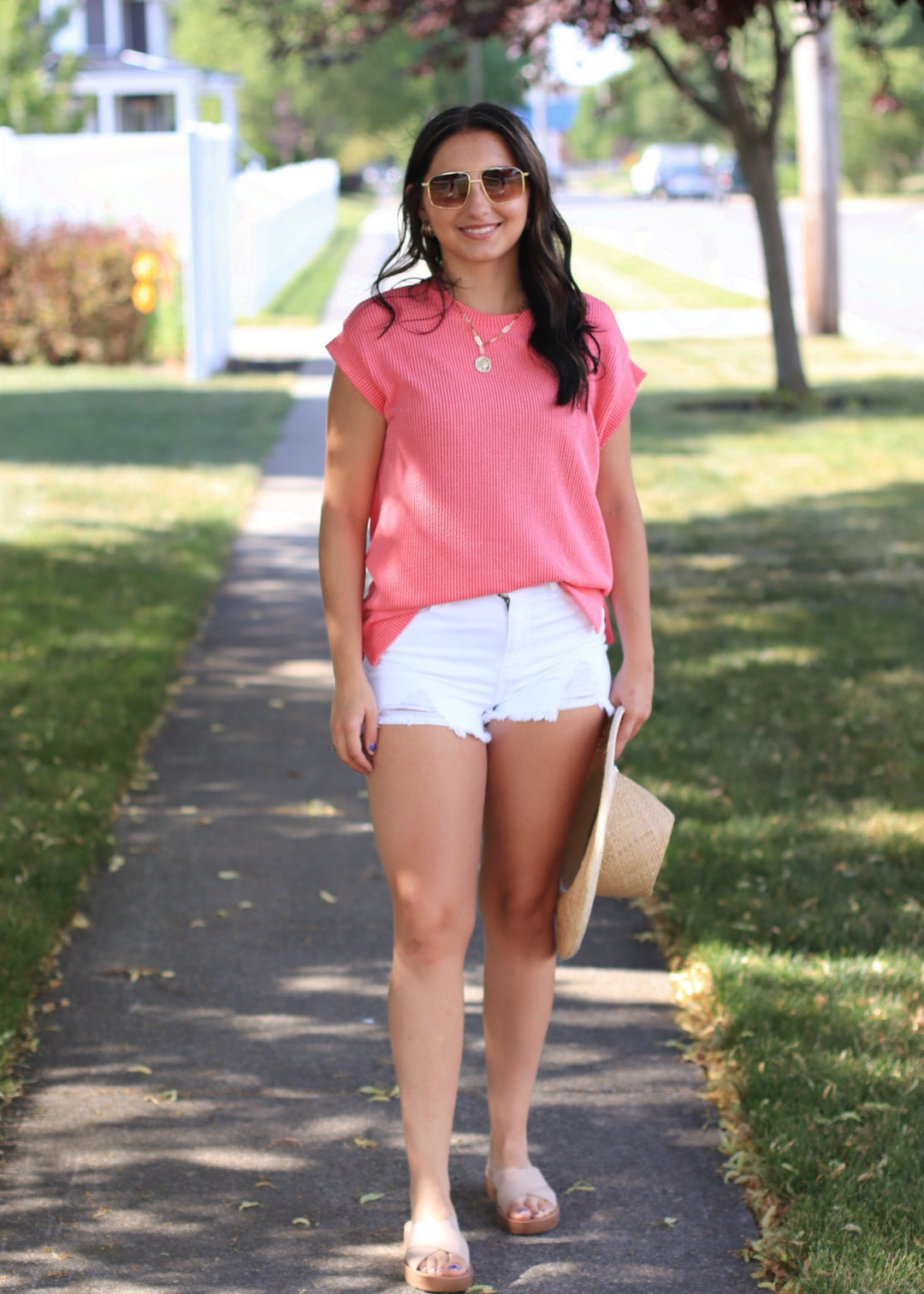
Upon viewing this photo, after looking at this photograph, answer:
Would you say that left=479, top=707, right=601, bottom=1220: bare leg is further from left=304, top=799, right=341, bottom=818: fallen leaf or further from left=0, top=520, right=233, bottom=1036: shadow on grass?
left=304, top=799, right=341, bottom=818: fallen leaf

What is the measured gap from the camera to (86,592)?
24.9 ft

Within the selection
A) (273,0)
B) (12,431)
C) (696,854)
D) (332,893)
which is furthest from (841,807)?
(273,0)

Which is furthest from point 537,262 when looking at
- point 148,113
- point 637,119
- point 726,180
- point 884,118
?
point 637,119

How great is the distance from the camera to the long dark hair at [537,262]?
8.66 ft

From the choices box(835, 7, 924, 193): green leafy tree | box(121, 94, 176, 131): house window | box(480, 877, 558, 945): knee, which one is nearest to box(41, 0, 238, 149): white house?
box(121, 94, 176, 131): house window

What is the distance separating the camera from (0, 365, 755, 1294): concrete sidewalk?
2.85 metres

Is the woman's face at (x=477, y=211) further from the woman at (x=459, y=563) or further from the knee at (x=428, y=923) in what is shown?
the knee at (x=428, y=923)

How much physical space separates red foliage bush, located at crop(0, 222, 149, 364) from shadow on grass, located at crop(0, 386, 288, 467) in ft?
4.85

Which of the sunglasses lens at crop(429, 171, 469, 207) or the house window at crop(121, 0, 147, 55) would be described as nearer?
the sunglasses lens at crop(429, 171, 469, 207)

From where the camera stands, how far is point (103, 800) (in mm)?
5027

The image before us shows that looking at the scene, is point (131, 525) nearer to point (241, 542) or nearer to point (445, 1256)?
point (241, 542)

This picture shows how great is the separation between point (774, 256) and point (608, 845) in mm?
11174

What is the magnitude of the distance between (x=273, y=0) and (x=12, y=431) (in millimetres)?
4155

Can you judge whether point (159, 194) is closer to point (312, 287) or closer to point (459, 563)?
point (312, 287)
